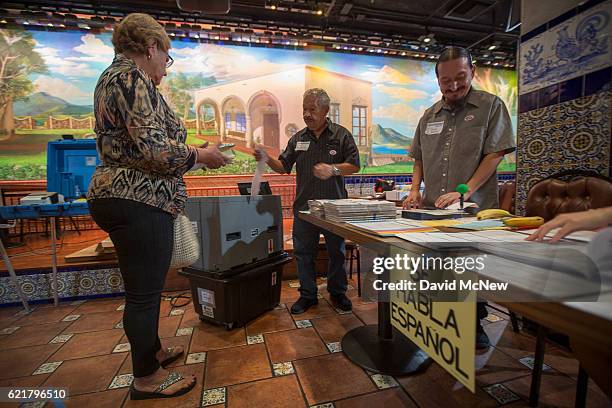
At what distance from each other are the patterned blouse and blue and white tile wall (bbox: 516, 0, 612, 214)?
214cm

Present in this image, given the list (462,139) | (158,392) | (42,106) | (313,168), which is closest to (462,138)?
(462,139)

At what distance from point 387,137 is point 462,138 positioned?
18.2ft

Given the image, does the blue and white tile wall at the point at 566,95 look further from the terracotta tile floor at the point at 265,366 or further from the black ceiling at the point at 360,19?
the black ceiling at the point at 360,19

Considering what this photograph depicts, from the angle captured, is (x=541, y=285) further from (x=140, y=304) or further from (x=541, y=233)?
(x=140, y=304)

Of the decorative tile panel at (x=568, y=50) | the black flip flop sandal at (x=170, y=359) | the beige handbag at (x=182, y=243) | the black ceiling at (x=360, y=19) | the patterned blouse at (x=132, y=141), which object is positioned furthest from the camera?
the black ceiling at (x=360, y=19)

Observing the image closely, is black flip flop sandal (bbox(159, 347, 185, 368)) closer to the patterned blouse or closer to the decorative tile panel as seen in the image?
the patterned blouse

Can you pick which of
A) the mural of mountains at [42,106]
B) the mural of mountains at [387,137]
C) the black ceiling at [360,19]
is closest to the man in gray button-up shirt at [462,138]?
the black ceiling at [360,19]

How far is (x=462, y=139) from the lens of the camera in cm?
160

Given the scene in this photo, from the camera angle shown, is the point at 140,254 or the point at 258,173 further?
the point at 258,173

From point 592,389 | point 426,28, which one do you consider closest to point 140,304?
point 592,389

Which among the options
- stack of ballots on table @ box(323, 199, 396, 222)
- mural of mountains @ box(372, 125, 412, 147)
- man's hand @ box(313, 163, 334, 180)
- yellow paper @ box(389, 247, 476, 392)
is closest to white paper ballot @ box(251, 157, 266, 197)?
man's hand @ box(313, 163, 334, 180)

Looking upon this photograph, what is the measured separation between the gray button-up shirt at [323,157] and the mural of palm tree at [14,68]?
234 inches

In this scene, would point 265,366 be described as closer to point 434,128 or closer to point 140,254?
point 140,254

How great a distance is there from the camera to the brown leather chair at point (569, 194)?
1.39 metres
